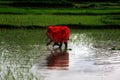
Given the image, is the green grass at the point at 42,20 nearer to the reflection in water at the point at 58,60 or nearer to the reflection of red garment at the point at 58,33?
the reflection of red garment at the point at 58,33

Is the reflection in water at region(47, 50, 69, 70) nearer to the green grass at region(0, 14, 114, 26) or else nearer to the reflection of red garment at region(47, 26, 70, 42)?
the reflection of red garment at region(47, 26, 70, 42)

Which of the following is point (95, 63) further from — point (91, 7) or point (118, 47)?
point (91, 7)

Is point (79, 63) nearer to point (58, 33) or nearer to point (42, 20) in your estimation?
point (58, 33)

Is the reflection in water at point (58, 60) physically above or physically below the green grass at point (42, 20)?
above

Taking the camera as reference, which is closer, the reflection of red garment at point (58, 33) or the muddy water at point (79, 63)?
the muddy water at point (79, 63)

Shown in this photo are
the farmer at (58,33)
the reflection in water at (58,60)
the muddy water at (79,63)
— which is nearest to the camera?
the muddy water at (79,63)

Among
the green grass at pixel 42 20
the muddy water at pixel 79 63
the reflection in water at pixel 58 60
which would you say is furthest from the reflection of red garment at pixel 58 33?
the green grass at pixel 42 20

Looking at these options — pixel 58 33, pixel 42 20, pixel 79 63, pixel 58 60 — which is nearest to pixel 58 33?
pixel 58 33

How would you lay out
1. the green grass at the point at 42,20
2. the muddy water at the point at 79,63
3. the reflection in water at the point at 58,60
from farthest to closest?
the green grass at the point at 42,20
the reflection in water at the point at 58,60
the muddy water at the point at 79,63

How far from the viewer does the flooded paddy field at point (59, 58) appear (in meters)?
7.86

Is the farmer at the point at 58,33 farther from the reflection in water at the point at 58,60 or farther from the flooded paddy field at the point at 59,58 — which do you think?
the reflection in water at the point at 58,60

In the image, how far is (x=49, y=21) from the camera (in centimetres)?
1912

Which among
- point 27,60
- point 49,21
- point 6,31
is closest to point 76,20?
Answer: point 49,21

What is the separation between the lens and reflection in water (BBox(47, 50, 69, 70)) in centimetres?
896
